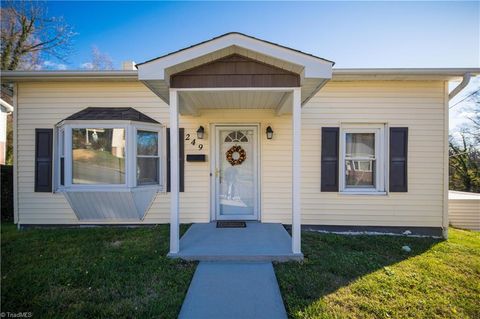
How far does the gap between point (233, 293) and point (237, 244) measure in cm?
111

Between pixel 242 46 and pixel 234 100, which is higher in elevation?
pixel 242 46

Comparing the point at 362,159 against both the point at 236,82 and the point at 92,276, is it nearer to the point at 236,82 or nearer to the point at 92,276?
the point at 236,82

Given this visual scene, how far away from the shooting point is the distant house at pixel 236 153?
4664 mm

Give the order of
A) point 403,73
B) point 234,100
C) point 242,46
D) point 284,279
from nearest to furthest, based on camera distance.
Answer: point 284,279, point 242,46, point 234,100, point 403,73

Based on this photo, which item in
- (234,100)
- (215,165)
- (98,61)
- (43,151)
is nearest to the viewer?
(234,100)

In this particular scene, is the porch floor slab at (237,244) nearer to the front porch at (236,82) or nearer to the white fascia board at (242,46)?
the front porch at (236,82)

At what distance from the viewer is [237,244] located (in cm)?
367

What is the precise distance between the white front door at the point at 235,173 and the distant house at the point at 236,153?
0.07 feet

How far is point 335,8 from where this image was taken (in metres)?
6.15

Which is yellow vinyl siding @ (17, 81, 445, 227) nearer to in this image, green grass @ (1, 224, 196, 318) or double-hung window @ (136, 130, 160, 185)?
double-hung window @ (136, 130, 160, 185)

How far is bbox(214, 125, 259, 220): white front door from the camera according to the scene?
5.14 m

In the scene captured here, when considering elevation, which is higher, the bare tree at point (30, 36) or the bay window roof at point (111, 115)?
the bare tree at point (30, 36)

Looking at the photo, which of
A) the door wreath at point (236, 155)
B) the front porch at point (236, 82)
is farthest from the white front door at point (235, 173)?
the front porch at point (236, 82)

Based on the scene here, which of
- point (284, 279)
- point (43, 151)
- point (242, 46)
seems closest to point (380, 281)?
point (284, 279)
